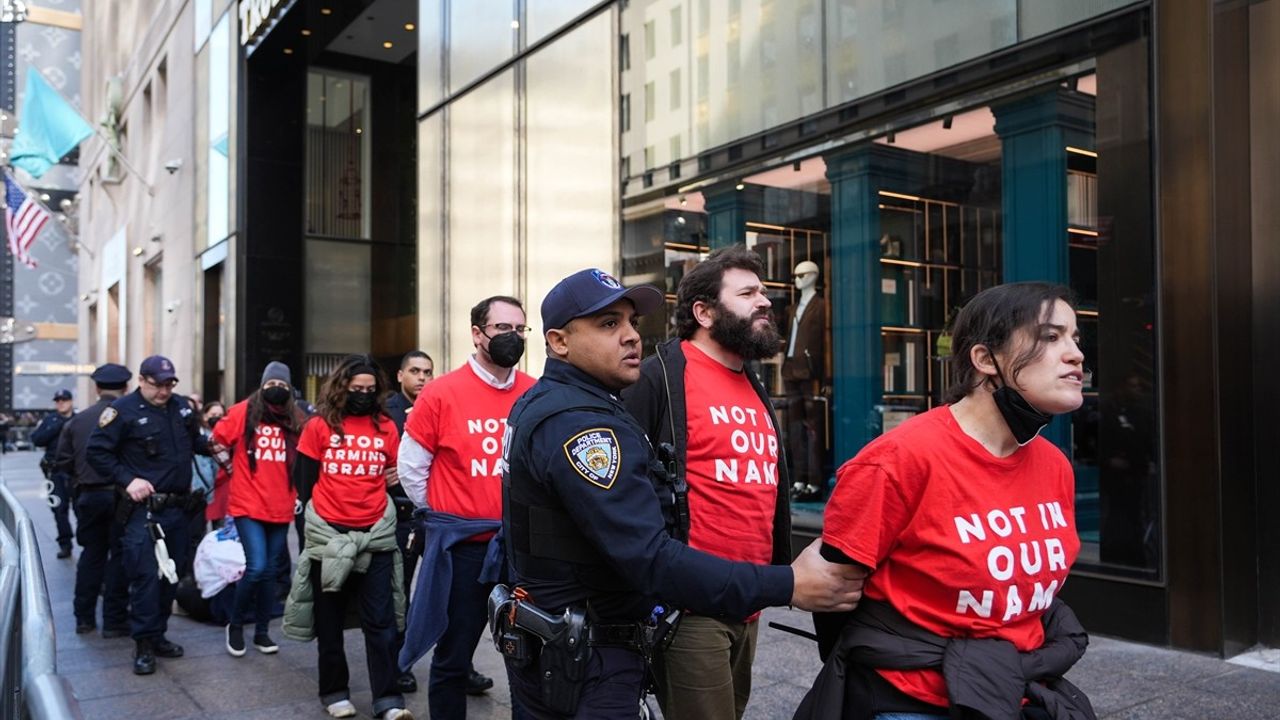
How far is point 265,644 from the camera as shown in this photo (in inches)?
289

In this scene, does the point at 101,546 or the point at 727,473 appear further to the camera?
the point at 101,546

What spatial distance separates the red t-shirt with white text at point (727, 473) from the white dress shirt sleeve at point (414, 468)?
79.3 inches

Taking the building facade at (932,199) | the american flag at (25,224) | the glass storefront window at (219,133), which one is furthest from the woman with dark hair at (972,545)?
the american flag at (25,224)

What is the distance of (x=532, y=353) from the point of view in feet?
40.6

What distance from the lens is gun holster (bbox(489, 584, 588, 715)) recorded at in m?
2.57

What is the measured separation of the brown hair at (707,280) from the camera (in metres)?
3.78

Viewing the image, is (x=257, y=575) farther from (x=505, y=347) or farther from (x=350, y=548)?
(x=505, y=347)

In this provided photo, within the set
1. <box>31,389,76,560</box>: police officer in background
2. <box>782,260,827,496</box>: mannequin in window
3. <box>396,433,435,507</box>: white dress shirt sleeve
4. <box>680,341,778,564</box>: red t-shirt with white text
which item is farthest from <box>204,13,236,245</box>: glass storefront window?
<box>680,341,778,564</box>: red t-shirt with white text

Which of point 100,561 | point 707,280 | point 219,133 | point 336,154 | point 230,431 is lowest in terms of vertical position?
point 100,561

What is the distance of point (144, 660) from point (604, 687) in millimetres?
5304

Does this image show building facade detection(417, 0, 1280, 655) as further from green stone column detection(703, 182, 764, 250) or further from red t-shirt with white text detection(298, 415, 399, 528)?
red t-shirt with white text detection(298, 415, 399, 528)

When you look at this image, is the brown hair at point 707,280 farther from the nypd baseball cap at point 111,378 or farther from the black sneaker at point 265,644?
Answer: the nypd baseball cap at point 111,378

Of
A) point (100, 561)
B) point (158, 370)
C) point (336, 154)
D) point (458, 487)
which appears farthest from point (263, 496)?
point (336, 154)

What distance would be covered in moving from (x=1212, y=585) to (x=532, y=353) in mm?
7943
